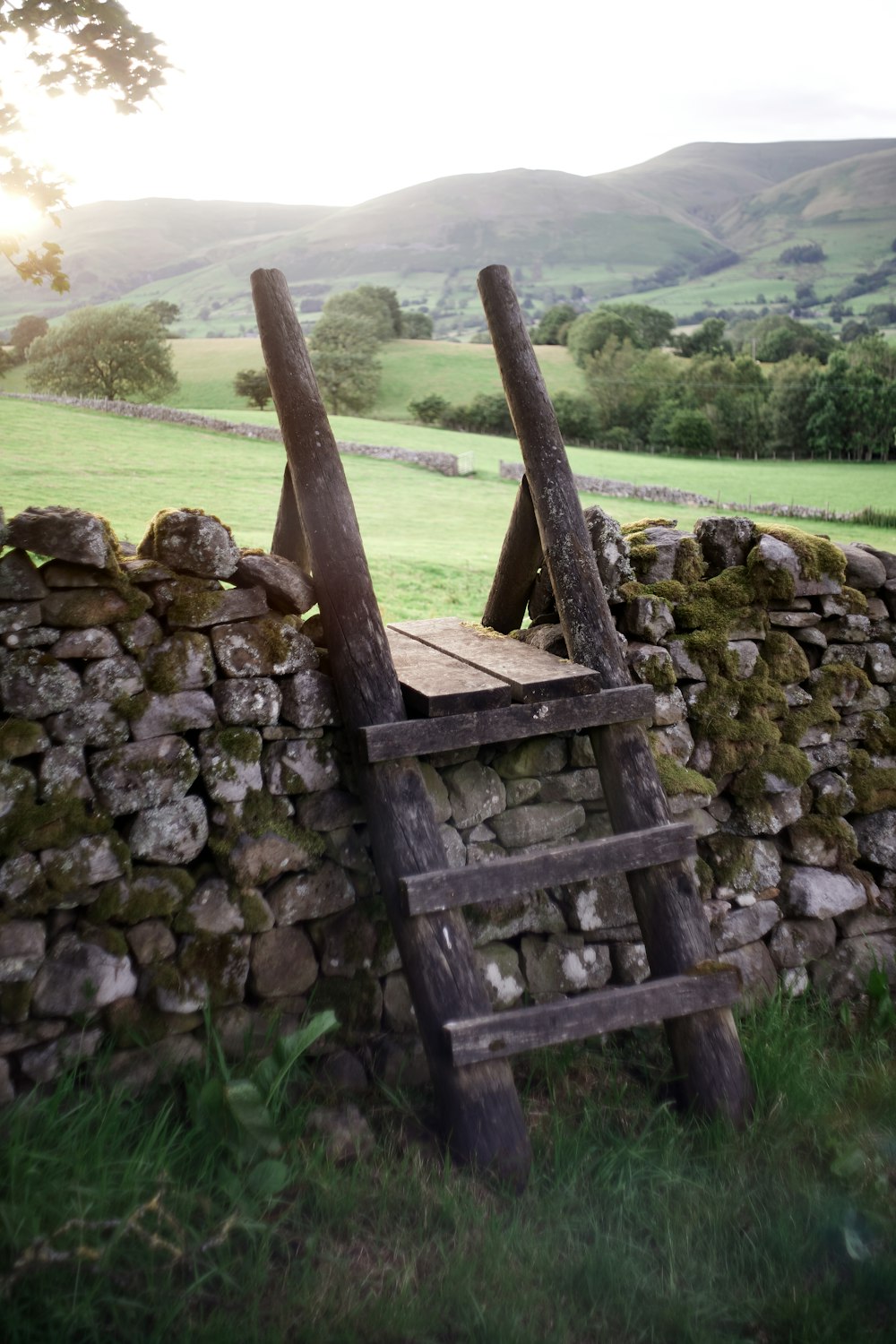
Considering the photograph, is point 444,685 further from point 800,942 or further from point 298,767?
point 800,942

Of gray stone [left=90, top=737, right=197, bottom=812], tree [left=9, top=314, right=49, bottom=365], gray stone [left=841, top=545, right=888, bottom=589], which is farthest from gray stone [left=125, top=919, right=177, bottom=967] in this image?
tree [left=9, top=314, right=49, bottom=365]

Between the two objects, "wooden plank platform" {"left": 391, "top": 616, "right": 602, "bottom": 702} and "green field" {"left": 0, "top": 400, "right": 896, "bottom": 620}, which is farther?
"green field" {"left": 0, "top": 400, "right": 896, "bottom": 620}

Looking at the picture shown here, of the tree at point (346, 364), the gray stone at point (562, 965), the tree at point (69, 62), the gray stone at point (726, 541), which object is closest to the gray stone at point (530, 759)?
the gray stone at point (562, 965)

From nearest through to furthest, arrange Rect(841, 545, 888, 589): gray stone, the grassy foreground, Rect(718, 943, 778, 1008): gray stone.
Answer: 1. the grassy foreground
2. Rect(718, 943, 778, 1008): gray stone
3. Rect(841, 545, 888, 589): gray stone

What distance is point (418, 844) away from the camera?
3.55 meters

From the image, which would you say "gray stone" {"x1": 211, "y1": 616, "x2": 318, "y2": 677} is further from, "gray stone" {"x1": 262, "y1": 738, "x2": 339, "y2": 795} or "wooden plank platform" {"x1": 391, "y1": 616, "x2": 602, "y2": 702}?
"wooden plank platform" {"x1": 391, "y1": 616, "x2": 602, "y2": 702}

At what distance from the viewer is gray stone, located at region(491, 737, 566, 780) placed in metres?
4.23

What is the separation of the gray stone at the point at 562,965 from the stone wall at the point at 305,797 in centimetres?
1

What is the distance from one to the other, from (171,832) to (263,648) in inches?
34.0

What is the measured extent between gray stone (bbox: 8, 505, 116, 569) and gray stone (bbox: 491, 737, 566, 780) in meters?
1.98

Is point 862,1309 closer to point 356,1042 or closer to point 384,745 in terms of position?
point 356,1042

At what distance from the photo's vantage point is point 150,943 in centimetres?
350

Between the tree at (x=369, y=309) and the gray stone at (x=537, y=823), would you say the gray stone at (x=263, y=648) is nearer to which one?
the gray stone at (x=537, y=823)

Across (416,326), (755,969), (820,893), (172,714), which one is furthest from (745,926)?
(416,326)
